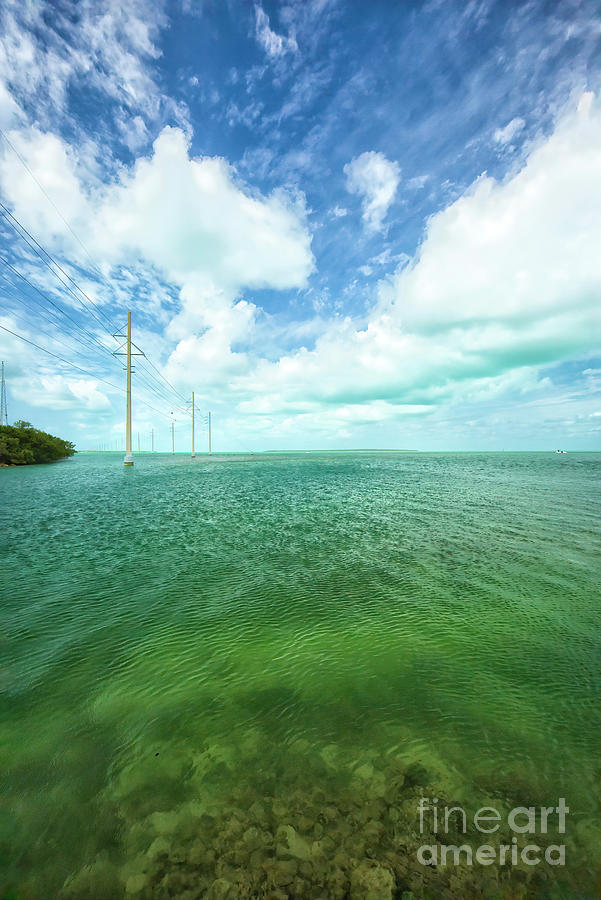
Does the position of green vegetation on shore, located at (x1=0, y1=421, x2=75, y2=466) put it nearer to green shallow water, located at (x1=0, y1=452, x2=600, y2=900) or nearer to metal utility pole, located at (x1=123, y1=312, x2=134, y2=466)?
metal utility pole, located at (x1=123, y1=312, x2=134, y2=466)

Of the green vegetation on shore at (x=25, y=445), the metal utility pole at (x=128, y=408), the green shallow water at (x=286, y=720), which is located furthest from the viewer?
the metal utility pole at (x=128, y=408)

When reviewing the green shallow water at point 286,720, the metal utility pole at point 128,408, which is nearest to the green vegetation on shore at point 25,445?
the metal utility pole at point 128,408

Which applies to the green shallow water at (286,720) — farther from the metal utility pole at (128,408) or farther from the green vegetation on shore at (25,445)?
the green vegetation on shore at (25,445)

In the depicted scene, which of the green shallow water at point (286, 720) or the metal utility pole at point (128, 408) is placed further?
the metal utility pole at point (128, 408)

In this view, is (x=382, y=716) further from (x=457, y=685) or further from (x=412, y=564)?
(x=412, y=564)

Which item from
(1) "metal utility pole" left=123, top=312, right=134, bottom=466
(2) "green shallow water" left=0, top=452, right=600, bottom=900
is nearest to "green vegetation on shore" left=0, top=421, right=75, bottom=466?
(1) "metal utility pole" left=123, top=312, right=134, bottom=466

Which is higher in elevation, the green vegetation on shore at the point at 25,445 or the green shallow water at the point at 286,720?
the green vegetation on shore at the point at 25,445

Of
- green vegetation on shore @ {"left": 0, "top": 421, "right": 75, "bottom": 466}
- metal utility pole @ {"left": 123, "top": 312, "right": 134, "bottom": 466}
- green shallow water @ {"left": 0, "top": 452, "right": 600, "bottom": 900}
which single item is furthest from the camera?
metal utility pole @ {"left": 123, "top": 312, "right": 134, "bottom": 466}
